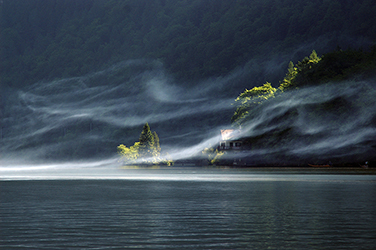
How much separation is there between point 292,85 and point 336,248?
370 ft

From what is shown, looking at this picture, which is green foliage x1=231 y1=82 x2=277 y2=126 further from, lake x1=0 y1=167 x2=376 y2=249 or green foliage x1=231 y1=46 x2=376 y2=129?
lake x1=0 y1=167 x2=376 y2=249

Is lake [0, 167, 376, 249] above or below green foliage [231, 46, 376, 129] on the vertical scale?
below

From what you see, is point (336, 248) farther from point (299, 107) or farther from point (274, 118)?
point (274, 118)

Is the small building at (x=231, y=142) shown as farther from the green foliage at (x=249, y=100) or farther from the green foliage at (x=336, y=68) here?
the green foliage at (x=336, y=68)

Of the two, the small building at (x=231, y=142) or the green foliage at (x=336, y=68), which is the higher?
the green foliage at (x=336, y=68)

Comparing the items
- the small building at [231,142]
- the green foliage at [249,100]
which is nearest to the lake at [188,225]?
the green foliage at [249,100]

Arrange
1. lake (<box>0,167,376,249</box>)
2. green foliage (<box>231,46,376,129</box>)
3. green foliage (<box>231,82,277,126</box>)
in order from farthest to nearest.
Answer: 1. green foliage (<box>231,82,277,126</box>)
2. green foliage (<box>231,46,376,129</box>)
3. lake (<box>0,167,376,249</box>)

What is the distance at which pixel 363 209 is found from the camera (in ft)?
80.7

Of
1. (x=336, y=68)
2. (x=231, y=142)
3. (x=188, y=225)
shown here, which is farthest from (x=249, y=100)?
(x=188, y=225)

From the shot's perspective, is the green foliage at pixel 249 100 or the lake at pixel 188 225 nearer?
the lake at pixel 188 225

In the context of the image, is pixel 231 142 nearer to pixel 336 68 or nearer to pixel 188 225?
pixel 336 68

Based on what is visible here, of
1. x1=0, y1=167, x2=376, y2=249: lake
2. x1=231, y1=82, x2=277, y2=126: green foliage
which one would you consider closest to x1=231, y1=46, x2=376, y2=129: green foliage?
x1=231, y1=82, x2=277, y2=126: green foliage

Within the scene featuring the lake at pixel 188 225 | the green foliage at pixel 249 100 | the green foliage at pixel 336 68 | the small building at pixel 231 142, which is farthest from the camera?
the small building at pixel 231 142

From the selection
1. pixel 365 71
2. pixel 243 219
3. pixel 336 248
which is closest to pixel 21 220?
pixel 243 219
